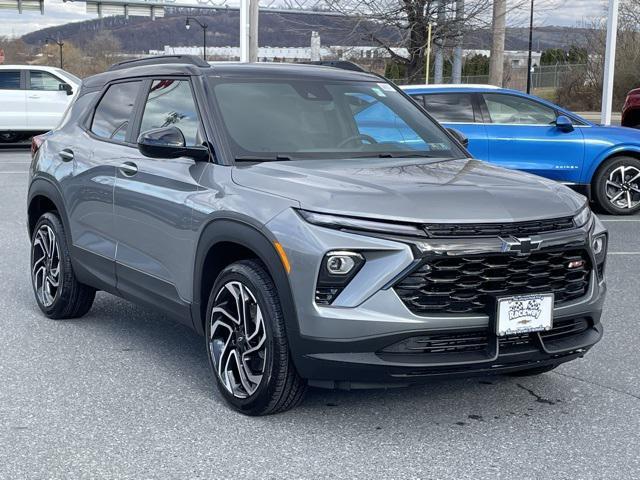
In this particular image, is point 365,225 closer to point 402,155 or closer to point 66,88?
point 402,155

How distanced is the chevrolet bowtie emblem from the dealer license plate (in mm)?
200

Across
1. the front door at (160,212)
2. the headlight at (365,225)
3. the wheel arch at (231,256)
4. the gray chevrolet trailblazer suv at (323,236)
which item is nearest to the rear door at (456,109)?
the gray chevrolet trailblazer suv at (323,236)

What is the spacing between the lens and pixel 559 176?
12148 millimetres

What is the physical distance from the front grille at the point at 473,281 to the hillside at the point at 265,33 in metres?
20.9

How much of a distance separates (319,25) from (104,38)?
91.5m

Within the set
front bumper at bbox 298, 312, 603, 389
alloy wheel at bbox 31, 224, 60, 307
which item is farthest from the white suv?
front bumper at bbox 298, 312, 603, 389

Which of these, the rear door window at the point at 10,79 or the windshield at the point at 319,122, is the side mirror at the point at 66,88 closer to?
the rear door window at the point at 10,79

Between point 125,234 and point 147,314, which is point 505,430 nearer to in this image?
point 125,234

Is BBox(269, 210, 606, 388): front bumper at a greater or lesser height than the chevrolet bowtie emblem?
lesser

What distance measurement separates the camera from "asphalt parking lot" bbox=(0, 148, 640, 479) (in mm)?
3965

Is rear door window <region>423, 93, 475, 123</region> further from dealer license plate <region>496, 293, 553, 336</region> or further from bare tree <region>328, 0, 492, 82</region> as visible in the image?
bare tree <region>328, 0, 492, 82</region>

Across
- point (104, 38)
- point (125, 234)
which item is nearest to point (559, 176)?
point (125, 234)

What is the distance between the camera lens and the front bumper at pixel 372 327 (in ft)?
13.1

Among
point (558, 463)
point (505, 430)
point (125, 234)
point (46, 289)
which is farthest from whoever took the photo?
point (46, 289)
